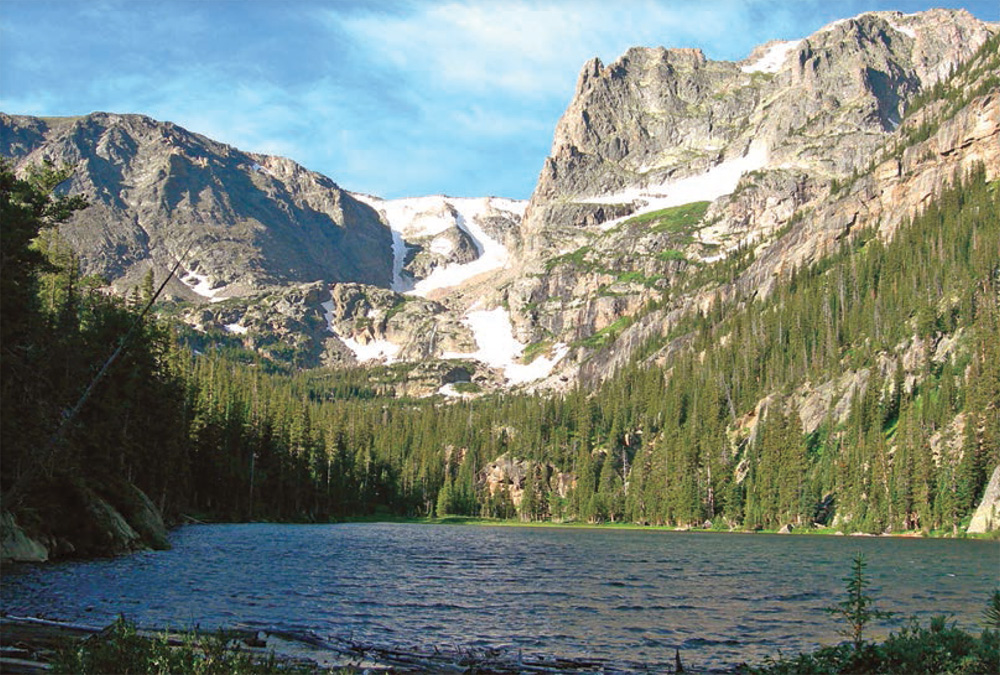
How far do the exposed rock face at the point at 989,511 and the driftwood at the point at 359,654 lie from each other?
90.1 meters

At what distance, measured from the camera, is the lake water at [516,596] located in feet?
87.9

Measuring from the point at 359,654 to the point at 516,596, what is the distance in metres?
17.9

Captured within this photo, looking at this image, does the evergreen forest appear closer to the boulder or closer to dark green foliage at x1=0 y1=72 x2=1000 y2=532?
dark green foliage at x1=0 y1=72 x2=1000 y2=532

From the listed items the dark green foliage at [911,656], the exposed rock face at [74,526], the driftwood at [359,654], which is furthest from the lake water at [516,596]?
the dark green foliage at [911,656]

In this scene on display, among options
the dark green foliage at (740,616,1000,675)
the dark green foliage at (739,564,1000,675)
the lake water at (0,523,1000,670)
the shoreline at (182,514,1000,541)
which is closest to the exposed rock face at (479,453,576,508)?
the shoreline at (182,514,1000,541)

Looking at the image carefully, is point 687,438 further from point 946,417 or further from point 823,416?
point 946,417

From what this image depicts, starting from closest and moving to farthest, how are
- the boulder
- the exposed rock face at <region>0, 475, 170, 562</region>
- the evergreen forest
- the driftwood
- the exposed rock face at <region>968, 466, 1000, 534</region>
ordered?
1. the driftwood
2. the boulder
3. the exposed rock face at <region>0, 475, 170, 562</region>
4. the evergreen forest
5. the exposed rock face at <region>968, 466, 1000, 534</region>

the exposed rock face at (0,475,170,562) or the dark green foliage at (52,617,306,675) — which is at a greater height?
the dark green foliage at (52,617,306,675)

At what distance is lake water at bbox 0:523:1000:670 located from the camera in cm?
2680

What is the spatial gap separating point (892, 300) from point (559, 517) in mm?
89515

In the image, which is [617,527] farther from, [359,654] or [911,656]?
[911,656]

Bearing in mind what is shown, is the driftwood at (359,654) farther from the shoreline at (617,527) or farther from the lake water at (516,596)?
the shoreline at (617,527)

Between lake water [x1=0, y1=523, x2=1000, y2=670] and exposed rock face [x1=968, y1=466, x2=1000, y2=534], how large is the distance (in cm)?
3377

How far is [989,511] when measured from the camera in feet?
305
